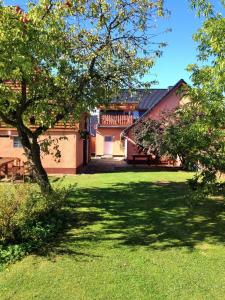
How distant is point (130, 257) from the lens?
8289 millimetres

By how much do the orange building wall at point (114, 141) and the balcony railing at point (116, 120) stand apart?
69cm

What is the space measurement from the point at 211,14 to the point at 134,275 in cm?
601

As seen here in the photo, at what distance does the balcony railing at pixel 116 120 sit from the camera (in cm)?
3988

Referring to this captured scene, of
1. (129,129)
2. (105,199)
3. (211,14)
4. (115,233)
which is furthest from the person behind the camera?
(129,129)

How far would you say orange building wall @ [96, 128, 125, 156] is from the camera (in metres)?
40.8

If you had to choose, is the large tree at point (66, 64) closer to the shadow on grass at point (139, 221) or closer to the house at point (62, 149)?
the shadow on grass at point (139, 221)

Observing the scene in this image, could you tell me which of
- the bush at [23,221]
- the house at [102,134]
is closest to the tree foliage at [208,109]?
the house at [102,134]

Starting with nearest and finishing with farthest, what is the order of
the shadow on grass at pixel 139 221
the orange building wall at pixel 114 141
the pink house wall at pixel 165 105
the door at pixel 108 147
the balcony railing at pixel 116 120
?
the shadow on grass at pixel 139 221 → the pink house wall at pixel 165 105 → the balcony railing at pixel 116 120 → the orange building wall at pixel 114 141 → the door at pixel 108 147

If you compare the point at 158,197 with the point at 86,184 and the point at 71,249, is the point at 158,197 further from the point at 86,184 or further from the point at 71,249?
the point at 71,249

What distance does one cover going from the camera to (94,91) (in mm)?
A: 13812

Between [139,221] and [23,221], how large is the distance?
339cm

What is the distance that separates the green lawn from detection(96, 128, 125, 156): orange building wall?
26991 millimetres

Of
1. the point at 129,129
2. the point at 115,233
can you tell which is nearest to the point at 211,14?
the point at 115,233

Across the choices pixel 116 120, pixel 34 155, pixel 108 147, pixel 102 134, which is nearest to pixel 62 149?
pixel 34 155
